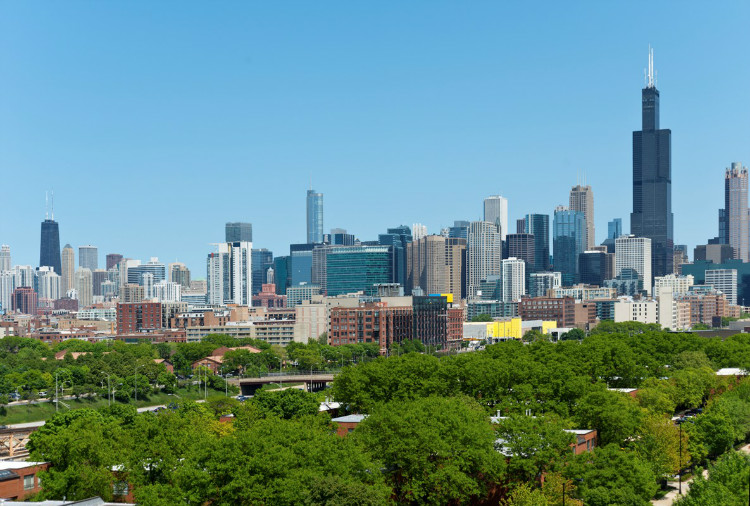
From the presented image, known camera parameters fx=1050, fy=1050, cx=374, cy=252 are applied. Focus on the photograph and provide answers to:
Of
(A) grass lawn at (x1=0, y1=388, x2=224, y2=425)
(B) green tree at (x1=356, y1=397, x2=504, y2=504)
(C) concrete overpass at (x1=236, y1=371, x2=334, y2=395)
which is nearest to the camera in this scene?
(B) green tree at (x1=356, y1=397, x2=504, y2=504)

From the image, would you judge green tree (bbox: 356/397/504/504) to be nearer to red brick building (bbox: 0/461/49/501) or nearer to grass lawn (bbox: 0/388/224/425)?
red brick building (bbox: 0/461/49/501)

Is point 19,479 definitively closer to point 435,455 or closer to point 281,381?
point 435,455

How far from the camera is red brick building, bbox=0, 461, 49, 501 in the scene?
65562 millimetres

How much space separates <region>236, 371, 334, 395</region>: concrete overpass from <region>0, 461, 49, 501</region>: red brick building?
3496 inches

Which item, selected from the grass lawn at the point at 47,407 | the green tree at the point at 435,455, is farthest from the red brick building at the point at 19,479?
the grass lawn at the point at 47,407

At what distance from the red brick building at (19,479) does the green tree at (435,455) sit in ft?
69.2

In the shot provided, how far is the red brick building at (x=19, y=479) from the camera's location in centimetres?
6556

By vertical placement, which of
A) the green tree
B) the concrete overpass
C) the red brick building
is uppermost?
the green tree

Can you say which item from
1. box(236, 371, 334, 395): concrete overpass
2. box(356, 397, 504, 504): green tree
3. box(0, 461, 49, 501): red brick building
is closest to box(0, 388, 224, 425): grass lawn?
box(236, 371, 334, 395): concrete overpass

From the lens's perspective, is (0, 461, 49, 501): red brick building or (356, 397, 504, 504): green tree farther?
(0, 461, 49, 501): red brick building

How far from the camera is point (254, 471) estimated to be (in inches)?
2234

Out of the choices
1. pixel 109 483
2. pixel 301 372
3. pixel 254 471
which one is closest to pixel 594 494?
pixel 254 471

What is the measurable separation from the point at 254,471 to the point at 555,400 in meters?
43.4

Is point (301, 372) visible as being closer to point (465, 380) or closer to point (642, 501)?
point (465, 380)
